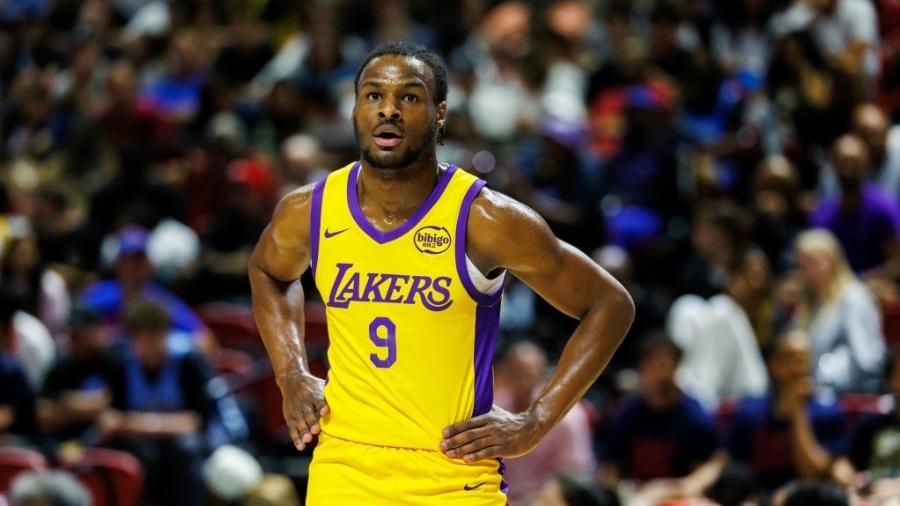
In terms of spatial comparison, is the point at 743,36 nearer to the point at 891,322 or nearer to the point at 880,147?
the point at 880,147

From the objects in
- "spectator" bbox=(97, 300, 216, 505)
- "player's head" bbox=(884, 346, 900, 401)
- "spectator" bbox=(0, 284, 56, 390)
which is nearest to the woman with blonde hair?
"player's head" bbox=(884, 346, 900, 401)

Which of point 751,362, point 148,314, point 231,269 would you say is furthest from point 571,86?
point 148,314

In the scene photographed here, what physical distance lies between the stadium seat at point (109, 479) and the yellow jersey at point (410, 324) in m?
A: 3.99

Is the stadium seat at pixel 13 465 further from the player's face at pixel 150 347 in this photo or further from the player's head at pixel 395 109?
the player's head at pixel 395 109

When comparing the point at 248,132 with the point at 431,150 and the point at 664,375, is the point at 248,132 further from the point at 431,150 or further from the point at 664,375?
the point at 431,150

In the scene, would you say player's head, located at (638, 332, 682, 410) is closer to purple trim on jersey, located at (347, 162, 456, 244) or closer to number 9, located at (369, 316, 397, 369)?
purple trim on jersey, located at (347, 162, 456, 244)

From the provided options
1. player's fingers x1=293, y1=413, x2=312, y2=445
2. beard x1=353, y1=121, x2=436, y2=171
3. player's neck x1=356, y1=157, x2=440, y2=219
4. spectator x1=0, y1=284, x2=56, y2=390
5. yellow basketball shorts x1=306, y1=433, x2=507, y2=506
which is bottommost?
spectator x1=0, y1=284, x2=56, y2=390

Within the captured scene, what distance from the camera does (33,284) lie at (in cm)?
1059

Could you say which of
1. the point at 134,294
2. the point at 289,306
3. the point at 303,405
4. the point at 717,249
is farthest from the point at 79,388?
the point at 303,405

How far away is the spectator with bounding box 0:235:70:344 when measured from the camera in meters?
10.5

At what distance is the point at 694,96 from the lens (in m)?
12.0

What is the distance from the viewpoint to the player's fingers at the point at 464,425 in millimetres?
4363

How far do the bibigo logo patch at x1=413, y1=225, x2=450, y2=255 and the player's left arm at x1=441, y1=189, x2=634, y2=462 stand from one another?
7 cm

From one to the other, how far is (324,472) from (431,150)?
1051 mm
